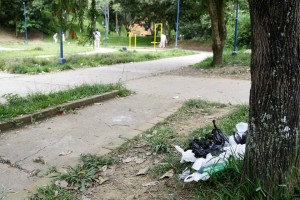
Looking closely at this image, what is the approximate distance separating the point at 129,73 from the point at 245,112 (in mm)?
5808

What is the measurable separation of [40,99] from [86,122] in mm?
1259

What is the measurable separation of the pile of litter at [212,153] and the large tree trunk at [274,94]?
0.38m

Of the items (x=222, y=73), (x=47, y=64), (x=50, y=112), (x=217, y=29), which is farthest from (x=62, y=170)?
(x=217, y=29)

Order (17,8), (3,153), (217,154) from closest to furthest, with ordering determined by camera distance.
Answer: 1. (217,154)
2. (3,153)
3. (17,8)

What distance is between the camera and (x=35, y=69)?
10.0 m

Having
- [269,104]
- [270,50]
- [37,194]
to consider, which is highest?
[270,50]

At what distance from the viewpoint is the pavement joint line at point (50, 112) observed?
4.59 meters

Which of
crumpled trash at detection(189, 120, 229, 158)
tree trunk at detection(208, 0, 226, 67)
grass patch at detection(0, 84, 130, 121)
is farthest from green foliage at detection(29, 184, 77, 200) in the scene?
tree trunk at detection(208, 0, 226, 67)

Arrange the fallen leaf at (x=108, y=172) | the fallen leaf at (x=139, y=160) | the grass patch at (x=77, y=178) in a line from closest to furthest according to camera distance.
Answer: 1. the grass patch at (x=77, y=178)
2. the fallen leaf at (x=108, y=172)
3. the fallen leaf at (x=139, y=160)

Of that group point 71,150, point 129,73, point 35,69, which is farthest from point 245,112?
point 35,69

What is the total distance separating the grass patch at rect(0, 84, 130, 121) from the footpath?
0.32m

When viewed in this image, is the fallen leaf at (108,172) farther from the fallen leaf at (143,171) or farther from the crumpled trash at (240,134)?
the crumpled trash at (240,134)

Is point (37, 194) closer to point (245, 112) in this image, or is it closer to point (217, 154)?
point (217, 154)

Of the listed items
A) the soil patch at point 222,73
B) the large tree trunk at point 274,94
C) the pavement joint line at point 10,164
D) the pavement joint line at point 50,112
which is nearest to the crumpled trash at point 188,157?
the large tree trunk at point 274,94
